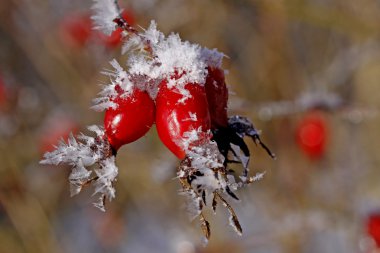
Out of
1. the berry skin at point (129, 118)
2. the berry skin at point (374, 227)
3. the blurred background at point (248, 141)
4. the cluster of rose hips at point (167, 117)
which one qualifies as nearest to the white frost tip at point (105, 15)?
the cluster of rose hips at point (167, 117)

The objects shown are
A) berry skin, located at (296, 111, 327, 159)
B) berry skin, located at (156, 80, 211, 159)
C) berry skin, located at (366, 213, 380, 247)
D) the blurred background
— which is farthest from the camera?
berry skin, located at (296, 111, 327, 159)

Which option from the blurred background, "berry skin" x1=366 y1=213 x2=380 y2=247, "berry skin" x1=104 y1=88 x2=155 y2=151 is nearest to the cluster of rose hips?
"berry skin" x1=104 y1=88 x2=155 y2=151

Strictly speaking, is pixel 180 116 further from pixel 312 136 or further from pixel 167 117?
pixel 312 136

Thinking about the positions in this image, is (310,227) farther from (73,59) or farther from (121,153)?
(73,59)

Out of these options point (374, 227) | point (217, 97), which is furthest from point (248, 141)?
point (217, 97)

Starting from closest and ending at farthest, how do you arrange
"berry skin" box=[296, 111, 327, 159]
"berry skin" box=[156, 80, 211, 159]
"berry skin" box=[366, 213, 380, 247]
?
"berry skin" box=[156, 80, 211, 159], "berry skin" box=[366, 213, 380, 247], "berry skin" box=[296, 111, 327, 159]

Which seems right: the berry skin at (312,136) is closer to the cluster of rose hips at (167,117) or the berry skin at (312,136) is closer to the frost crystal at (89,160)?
the cluster of rose hips at (167,117)

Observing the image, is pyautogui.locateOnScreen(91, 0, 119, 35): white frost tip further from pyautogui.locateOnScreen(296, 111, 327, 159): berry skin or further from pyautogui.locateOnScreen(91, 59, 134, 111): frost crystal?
pyautogui.locateOnScreen(296, 111, 327, 159): berry skin
